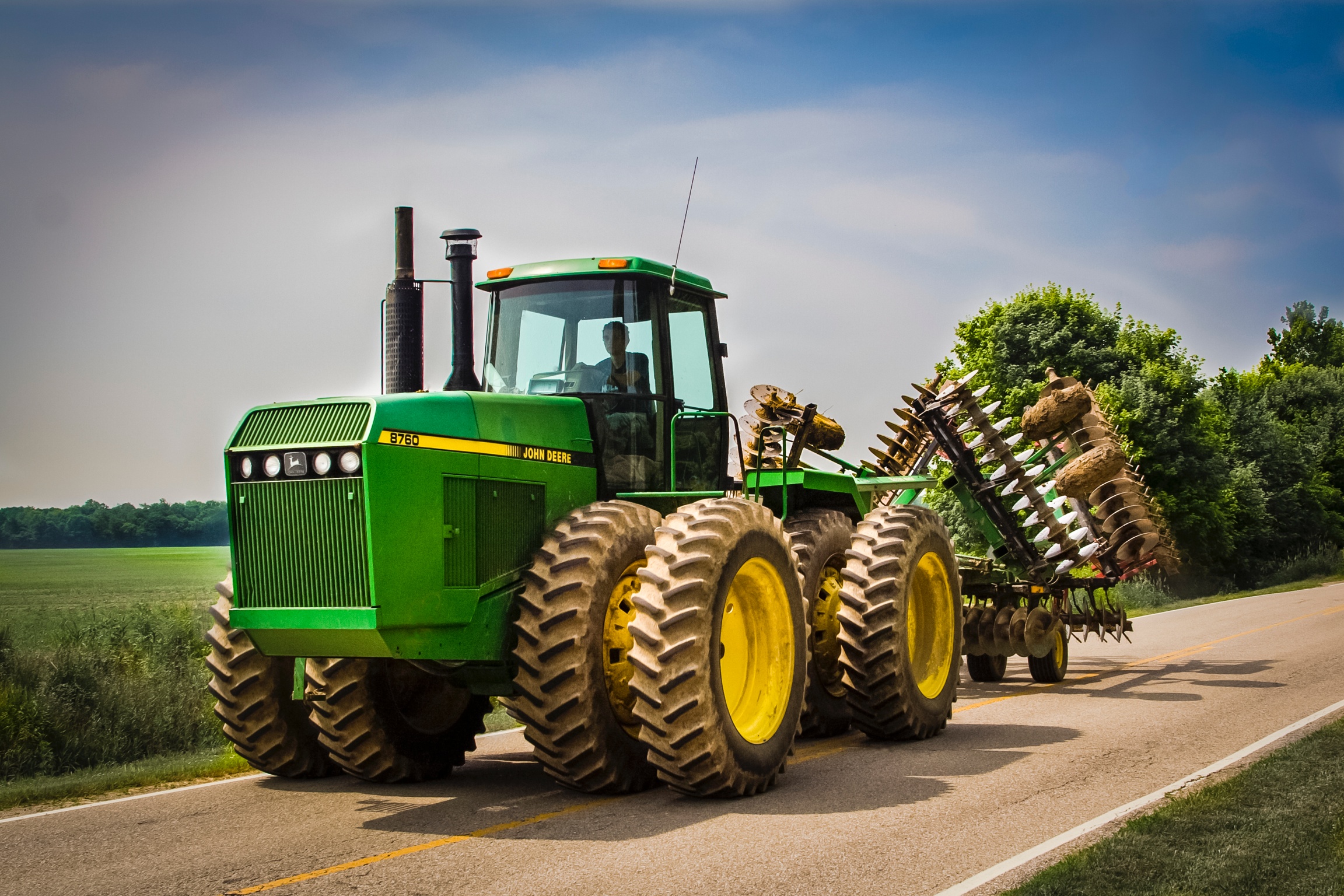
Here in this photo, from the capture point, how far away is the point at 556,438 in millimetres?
8766

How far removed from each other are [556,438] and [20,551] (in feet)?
230

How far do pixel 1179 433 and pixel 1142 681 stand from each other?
28045 mm

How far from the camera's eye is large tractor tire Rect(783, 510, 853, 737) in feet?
35.3

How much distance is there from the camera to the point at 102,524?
128 ft

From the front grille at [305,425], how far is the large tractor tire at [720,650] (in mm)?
1920

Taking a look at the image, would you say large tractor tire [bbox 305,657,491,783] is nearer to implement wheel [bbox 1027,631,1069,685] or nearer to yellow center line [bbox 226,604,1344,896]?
yellow center line [bbox 226,604,1344,896]

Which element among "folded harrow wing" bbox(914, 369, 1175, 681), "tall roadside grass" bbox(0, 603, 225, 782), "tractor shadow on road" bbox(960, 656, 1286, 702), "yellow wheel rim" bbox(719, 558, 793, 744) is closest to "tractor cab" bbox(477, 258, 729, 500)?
"yellow wheel rim" bbox(719, 558, 793, 744)

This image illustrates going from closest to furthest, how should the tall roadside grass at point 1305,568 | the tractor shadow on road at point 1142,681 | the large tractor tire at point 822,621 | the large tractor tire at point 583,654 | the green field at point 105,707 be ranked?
the large tractor tire at point 583,654, the green field at point 105,707, the large tractor tire at point 822,621, the tractor shadow on road at point 1142,681, the tall roadside grass at point 1305,568

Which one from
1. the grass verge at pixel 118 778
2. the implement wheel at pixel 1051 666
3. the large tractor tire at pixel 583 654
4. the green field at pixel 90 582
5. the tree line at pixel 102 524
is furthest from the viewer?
the tree line at pixel 102 524

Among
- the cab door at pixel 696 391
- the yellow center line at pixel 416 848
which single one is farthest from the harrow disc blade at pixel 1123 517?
the yellow center line at pixel 416 848

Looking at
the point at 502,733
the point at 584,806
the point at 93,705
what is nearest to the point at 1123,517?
the point at 502,733

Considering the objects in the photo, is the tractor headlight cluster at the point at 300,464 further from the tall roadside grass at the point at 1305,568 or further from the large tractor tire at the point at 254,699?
the tall roadside grass at the point at 1305,568

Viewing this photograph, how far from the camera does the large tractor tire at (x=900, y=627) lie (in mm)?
10109

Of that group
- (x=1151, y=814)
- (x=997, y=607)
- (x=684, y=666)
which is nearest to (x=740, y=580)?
(x=684, y=666)
